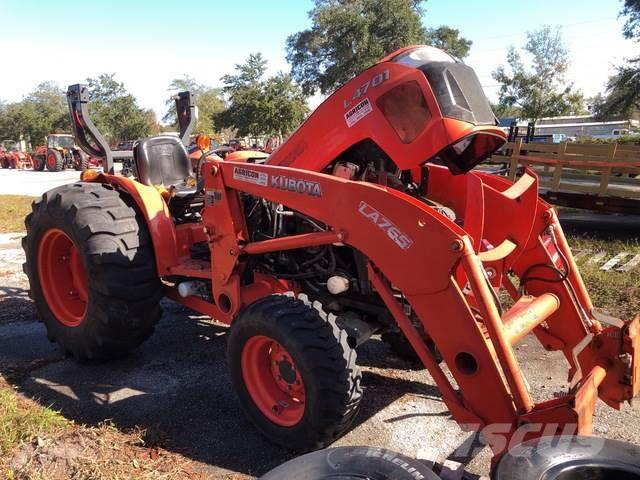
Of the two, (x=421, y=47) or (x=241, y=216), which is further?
(x=241, y=216)

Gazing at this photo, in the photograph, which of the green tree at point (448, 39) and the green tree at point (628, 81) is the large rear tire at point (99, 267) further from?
the green tree at point (448, 39)

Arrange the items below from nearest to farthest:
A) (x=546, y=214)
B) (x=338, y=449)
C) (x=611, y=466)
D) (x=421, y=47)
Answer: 1. (x=611, y=466)
2. (x=338, y=449)
3. (x=421, y=47)
4. (x=546, y=214)

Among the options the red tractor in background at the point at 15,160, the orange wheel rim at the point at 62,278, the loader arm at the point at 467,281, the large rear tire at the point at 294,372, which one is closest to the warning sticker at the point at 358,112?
the loader arm at the point at 467,281

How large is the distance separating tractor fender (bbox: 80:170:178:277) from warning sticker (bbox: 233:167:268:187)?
849mm

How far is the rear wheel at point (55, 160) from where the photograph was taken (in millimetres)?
28656

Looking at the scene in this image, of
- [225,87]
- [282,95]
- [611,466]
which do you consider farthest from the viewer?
[225,87]

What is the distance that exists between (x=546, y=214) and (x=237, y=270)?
1.99 metres

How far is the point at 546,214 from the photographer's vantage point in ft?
11.1

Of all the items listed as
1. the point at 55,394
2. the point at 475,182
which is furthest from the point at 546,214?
the point at 55,394

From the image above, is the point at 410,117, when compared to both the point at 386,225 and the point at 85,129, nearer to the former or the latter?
the point at 386,225

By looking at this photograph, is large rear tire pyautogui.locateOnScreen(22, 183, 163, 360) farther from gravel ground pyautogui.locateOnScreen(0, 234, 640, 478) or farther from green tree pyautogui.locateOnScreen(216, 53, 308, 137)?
green tree pyautogui.locateOnScreen(216, 53, 308, 137)

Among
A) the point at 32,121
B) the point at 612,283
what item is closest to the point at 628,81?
the point at 612,283

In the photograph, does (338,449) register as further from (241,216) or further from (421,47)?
(421,47)

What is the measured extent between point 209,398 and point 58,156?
94.9ft
